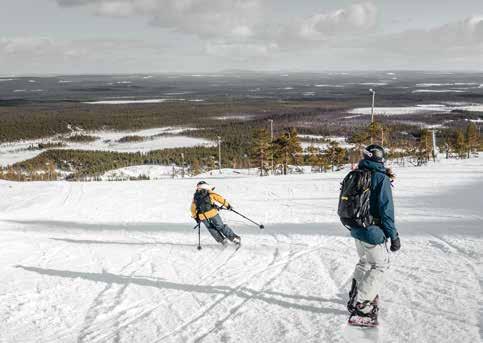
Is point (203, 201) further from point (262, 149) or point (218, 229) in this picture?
point (262, 149)

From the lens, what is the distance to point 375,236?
573 centimetres

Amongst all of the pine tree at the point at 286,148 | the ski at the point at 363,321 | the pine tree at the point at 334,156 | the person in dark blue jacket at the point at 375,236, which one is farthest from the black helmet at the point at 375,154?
the pine tree at the point at 334,156

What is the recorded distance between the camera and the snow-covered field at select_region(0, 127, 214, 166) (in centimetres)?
12448

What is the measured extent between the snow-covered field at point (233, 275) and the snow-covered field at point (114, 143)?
10956 centimetres

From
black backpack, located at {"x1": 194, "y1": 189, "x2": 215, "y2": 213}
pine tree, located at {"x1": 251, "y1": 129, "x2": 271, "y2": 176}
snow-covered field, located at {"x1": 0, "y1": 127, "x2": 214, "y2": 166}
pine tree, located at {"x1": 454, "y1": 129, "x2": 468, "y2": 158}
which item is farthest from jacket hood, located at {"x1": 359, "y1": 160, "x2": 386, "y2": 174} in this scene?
snow-covered field, located at {"x1": 0, "y1": 127, "x2": 214, "y2": 166}

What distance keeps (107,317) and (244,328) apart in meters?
2.15

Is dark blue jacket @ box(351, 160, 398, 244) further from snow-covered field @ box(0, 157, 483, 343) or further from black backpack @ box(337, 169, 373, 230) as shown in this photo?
snow-covered field @ box(0, 157, 483, 343)

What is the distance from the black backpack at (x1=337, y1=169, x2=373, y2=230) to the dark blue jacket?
0.06 meters

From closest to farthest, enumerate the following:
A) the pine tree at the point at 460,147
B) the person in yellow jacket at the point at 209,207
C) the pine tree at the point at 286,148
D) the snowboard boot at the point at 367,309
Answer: the snowboard boot at the point at 367,309 → the person in yellow jacket at the point at 209,207 → the pine tree at the point at 286,148 → the pine tree at the point at 460,147

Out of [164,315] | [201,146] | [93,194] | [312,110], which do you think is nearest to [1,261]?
[164,315]

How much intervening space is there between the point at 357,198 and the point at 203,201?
17.1 ft

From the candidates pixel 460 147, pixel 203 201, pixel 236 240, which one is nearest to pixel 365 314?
pixel 236 240

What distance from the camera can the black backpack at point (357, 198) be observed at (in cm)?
558

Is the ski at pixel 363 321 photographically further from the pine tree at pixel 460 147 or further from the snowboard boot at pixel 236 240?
the pine tree at pixel 460 147
